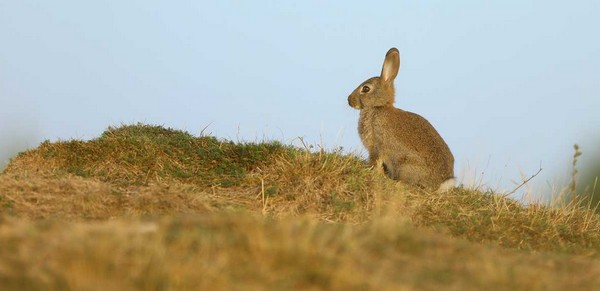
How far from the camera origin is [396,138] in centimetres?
1166

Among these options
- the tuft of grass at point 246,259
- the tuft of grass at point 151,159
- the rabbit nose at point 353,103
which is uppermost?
the rabbit nose at point 353,103

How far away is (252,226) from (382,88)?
7942mm

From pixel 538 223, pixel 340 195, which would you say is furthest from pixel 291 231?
pixel 538 223

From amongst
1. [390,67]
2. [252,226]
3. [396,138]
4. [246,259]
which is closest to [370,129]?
[396,138]

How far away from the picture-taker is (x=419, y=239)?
5.08 meters

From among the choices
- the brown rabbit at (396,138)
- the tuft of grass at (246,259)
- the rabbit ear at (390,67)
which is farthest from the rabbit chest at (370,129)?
the tuft of grass at (246,259)

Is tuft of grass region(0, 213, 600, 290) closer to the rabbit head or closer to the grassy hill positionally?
→ the grassy hill

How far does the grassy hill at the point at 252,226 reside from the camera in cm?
409

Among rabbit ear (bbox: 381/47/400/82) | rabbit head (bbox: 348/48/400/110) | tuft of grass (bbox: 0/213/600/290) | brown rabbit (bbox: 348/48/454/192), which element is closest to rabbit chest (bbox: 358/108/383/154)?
brown rabbit (bbox: 348/48/454/192)

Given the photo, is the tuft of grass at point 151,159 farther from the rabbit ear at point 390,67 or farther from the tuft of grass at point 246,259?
the tuft of grass at point 246,259

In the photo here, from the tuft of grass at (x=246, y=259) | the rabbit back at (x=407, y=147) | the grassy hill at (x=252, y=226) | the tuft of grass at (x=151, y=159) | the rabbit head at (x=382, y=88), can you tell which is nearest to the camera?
the tuft of grass at (x=246, y=259)

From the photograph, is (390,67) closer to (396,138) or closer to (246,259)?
(396,138)

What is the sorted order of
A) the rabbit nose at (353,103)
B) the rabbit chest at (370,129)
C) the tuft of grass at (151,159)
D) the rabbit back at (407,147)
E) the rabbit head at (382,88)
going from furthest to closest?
1. the rabbit nose at (353,103)
2. the rabbit head at (382,88)
3. the rabbit chest at (370,129)
4. the rabbit back at (407,147)
5. the tuft of grass at (151,159)

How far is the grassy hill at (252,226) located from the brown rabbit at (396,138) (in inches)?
17.4
